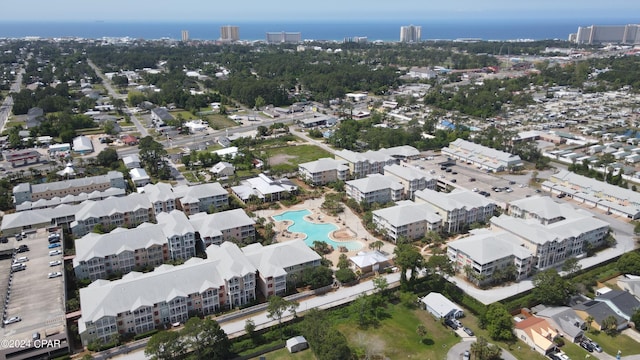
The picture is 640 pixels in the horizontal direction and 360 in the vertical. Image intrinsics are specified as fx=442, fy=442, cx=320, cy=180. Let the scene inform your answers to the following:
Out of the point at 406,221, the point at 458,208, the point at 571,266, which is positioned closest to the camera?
the point at 571,266

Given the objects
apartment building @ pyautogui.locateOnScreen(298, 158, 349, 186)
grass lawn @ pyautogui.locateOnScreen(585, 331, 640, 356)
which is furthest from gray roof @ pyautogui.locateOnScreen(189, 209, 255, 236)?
grass lawn @ pyautogui.locateOnScreen(585, 331, 640, 356)

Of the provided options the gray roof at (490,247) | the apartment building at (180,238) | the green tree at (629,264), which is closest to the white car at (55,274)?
the apartment building at (180,238)

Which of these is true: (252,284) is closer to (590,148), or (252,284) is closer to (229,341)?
(229,341)

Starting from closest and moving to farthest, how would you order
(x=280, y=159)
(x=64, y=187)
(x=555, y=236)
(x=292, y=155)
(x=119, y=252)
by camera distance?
(x=119, y=252) → (x=555, y=236) → (x=64, y=187) → (x=280, y=159) → (x=292, y=155)

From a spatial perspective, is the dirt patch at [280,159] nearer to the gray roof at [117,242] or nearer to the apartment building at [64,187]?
the apartment building at [64,187]

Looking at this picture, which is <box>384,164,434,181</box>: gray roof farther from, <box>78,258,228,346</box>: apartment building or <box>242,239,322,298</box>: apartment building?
<box>78,258,228,346</box>: apartment building

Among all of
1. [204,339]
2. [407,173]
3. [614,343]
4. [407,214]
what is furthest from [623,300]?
[204,339]

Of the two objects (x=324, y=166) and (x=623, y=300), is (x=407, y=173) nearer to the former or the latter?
(x=324, y=166)
